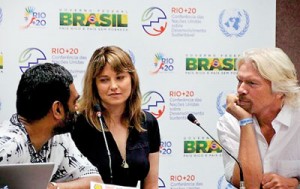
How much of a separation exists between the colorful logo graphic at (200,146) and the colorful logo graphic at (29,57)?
1242 millimetres

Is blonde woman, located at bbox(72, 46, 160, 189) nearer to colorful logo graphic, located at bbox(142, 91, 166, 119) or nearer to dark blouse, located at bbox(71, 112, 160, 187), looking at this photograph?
dark blouse, located at bbox(71, 112, 160, 187)

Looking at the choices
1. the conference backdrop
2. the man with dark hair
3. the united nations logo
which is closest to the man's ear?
the man with dark hair

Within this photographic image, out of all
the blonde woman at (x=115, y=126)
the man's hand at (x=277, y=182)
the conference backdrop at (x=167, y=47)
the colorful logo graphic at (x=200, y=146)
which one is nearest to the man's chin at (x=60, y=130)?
the blonde woman at (x=115, y=126)

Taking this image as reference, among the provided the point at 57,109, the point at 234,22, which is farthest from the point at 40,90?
the point at 234,22

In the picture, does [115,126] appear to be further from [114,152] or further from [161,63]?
[161,63]

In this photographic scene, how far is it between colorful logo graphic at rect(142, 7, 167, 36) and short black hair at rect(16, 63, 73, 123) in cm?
173

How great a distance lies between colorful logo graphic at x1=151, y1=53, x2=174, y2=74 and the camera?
3.63 metres

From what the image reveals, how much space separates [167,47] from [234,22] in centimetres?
56

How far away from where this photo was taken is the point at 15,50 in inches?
137

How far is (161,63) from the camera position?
3635mm

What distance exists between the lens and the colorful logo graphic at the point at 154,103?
3621 mm

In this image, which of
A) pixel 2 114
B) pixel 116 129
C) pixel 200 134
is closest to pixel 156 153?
pixel 116 129

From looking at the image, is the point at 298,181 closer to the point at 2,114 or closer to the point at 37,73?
the point at 37,73

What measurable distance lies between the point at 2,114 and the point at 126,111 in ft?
4.02
